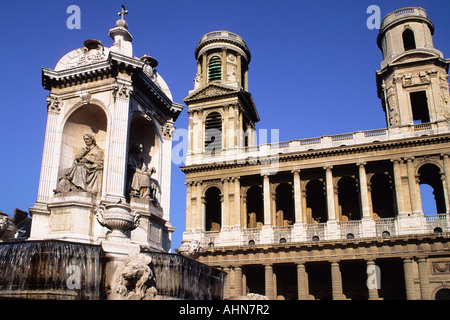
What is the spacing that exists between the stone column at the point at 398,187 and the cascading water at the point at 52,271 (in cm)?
3098

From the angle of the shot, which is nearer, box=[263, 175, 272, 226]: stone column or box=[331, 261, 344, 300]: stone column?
box=[331, 261, 344, 300]: stone column

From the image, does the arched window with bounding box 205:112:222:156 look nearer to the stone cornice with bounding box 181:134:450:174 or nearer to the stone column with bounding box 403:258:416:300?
the stone cornice with bounding box 181:134:450:174

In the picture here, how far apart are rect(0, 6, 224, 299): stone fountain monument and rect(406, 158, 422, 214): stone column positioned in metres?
25.6

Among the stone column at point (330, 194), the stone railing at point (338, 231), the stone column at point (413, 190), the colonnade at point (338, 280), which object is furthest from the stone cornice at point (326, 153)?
the colonnade at point (338, 280)

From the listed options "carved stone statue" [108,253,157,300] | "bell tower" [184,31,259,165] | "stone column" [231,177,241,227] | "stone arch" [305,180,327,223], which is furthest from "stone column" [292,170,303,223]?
"carved stone statue" [108,253,157,300]

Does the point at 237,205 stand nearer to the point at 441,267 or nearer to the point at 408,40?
the point at 441,267

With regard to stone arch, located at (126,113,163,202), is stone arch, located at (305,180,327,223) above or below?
above

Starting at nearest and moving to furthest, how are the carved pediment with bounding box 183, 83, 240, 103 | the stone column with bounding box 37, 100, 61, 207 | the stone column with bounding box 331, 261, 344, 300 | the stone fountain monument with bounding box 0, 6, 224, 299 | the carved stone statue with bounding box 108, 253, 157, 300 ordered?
the carved stone statue with bounding box 108, 253, 157, 300 < the stone fountain monument with bounding box 0, 6, 224, 299 < the stone column with bounding box 37, 100, 61, 207 < the stone column with bounding box 331, 261, 344, 300 < the carved pediment with bounding box 183, 83, 240, 103

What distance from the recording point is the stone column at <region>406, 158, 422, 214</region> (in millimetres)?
35781

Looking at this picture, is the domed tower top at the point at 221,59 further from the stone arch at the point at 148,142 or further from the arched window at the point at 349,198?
the stone arch at the point at 148,142

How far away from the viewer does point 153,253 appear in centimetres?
1095

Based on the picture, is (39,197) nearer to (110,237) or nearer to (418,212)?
(110,237)

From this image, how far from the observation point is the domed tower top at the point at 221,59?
47.9m

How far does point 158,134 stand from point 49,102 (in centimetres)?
367
